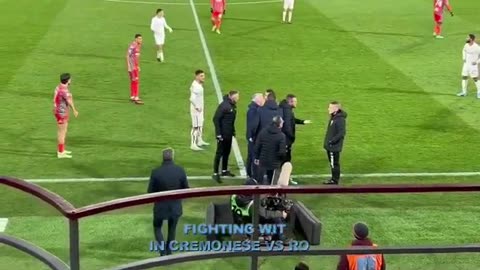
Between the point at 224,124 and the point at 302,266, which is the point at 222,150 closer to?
the point at 224,124

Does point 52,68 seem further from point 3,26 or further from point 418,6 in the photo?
point 418,6

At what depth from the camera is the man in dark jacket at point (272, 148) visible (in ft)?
43.8

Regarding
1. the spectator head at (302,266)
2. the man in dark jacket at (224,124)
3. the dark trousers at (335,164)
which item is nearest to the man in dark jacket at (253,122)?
the man in dark jacket at (224,124)

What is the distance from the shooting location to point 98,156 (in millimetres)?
16609

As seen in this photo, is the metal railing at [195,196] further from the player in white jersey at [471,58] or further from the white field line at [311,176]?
the player in white jersey at [471,58]

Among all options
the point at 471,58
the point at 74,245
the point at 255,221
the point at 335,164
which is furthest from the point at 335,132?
the point at 74,245

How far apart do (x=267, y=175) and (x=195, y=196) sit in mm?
8848

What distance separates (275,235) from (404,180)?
9.80m

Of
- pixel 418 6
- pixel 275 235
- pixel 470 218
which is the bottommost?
pixel 470 218

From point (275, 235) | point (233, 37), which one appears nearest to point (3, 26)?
point (233, 37)

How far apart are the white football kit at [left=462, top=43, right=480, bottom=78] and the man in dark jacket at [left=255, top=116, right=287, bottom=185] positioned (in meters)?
10.1

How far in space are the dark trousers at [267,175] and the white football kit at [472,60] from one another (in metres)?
10.2

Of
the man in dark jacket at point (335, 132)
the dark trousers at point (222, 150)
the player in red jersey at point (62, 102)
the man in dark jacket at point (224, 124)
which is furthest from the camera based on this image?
the player in red jersey at point (62, 102)

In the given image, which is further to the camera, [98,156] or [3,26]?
[3,26]
